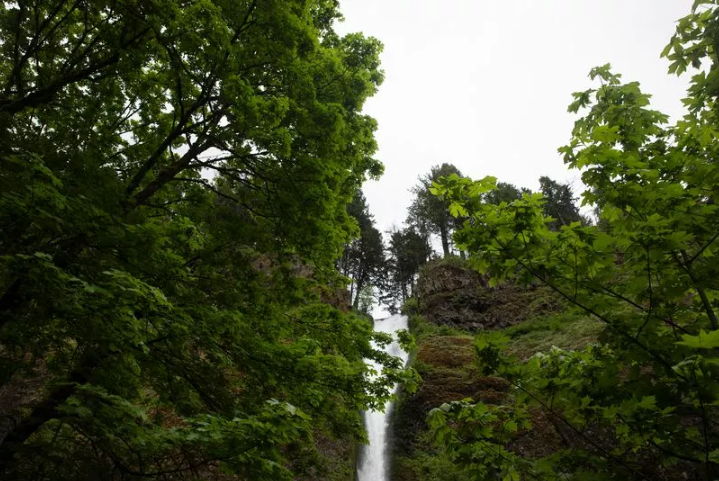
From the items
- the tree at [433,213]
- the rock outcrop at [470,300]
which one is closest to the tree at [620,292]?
the rock outcrop at [470,300]

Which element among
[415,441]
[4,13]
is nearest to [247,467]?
[4,13]

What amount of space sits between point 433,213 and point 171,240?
3129 cm

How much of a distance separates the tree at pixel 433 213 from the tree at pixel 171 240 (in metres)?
26.3

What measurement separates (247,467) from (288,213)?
3015mm

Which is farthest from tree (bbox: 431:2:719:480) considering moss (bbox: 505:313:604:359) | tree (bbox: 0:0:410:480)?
moss (bbox: 505:313:604:359)

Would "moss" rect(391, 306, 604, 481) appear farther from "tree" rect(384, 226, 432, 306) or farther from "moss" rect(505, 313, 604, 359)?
"tree" rect(384, 226, 432, 306)

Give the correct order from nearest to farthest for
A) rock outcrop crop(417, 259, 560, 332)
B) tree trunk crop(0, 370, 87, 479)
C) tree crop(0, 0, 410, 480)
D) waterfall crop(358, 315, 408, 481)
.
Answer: tree crop(0, 0, 410, 480) → tree trunk crop(0, 370, 87, 479) → waterfall crop(358, 315, 408, 481) → rock outcrop crop(417, 259, 560, 332)

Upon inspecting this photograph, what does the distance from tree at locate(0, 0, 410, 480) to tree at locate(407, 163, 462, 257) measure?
86.3 feet

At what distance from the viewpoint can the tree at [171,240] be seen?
9.86ft

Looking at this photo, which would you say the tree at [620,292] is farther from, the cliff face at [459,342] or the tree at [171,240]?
the tree at [171,240]

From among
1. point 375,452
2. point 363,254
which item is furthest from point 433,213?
point 375,452

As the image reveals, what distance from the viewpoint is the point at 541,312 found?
71.2ft

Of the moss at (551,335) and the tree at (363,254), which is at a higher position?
the tree at (363,254)

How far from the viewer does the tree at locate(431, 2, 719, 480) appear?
7.97 ft
